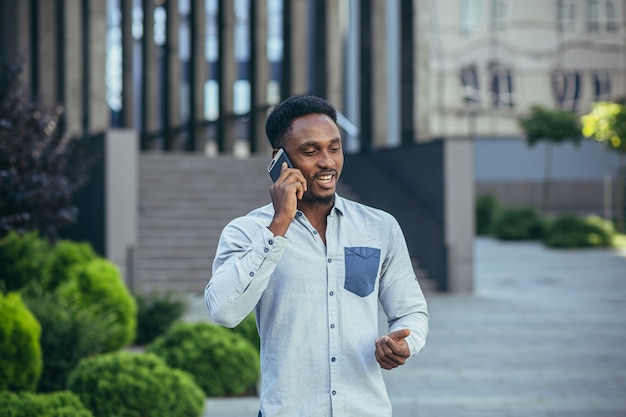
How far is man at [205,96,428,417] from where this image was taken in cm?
343

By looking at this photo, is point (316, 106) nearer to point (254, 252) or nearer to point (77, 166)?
point (254, 252)

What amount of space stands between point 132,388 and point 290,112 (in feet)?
13.9

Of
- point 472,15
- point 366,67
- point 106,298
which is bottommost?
point 106,298

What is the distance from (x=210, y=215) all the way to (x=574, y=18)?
124 ft

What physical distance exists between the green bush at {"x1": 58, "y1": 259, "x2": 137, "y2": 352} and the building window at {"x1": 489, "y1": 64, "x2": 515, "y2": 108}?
43.7m

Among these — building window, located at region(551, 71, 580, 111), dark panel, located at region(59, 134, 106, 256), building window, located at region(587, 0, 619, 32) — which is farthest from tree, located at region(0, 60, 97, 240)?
building window, located at region(587, 0, 619, 32)

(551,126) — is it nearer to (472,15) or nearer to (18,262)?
(472,15)

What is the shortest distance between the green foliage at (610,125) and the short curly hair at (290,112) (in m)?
31.6

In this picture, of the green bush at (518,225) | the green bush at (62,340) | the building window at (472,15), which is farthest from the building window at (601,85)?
the green bush at (62,340)

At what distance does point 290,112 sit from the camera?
3.51 m

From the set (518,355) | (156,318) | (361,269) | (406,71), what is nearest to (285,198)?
(361,269)

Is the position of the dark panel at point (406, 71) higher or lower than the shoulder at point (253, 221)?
higher

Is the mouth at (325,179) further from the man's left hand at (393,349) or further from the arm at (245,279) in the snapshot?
the man's left hand at (393,349)

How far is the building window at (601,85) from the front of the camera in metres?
54.3
